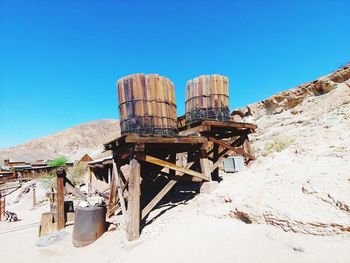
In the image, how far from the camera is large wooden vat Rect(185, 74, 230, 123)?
8.62m

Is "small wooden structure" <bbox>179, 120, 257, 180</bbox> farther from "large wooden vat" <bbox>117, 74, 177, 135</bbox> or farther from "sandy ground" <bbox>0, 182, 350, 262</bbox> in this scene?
"sandy ground" <bbox>0, 182, 350, 262</bbox>

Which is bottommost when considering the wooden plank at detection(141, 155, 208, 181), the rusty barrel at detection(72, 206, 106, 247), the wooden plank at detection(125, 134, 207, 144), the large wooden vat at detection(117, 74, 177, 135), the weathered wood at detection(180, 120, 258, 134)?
the rusty barrel at detection(72, 206, 106, 247)

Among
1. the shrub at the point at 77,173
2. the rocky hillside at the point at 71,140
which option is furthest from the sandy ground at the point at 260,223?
the rocky hillside at the point at 71,140

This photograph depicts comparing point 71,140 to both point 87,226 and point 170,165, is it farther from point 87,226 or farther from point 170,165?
point 170,165

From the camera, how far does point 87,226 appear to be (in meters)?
7.17

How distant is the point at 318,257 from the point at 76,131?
107751 millimetres

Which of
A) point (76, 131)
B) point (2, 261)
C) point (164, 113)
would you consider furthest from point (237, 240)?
point (76, 131)

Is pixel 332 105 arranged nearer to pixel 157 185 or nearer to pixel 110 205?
pixel 157 185

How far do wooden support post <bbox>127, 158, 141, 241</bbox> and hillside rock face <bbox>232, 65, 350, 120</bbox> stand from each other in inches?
690

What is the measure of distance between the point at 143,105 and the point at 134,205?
8.58 ft

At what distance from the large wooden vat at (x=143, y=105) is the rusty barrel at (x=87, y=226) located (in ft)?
8.64

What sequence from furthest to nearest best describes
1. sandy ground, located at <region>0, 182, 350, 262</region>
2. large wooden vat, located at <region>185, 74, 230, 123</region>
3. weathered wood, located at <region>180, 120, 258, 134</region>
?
1. large wooden vat, located at <region>185, 74, 230, 123</region>
2. weathered wood, located at <region>180, 120, 258, 134</region>
3. sandy ground, located at <region>0, 182, 350, 262</region>

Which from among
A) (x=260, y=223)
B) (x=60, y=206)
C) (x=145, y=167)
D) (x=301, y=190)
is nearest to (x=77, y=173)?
(x=60, y=206)

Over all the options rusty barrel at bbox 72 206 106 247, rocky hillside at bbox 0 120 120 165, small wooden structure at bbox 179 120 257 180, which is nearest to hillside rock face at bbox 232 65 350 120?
small wooden structure at bbox 179 120 257 180
